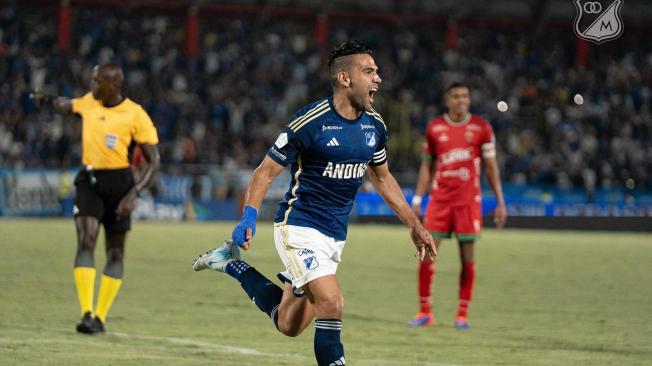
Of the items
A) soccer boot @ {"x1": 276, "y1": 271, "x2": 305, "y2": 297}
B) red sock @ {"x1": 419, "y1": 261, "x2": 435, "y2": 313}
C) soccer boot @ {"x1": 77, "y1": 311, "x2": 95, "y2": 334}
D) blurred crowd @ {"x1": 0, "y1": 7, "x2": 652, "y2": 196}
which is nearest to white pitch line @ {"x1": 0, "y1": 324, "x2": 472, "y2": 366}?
soccer boot @ {"x1": 77, "y1": 311, "x2": 95, "y2": 334}

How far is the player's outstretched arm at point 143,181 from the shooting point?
10195 mm

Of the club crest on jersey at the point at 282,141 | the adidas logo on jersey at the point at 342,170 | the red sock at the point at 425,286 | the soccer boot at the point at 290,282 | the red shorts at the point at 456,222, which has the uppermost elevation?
the club crest on jersey at the point at 282,141

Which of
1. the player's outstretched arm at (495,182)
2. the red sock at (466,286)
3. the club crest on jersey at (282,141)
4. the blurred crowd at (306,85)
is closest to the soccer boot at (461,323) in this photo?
the red sock at (466,286)

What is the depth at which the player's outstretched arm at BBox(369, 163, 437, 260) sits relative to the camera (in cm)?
712

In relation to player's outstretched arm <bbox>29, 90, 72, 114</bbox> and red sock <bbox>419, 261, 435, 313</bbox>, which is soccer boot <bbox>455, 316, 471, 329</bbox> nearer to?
red sock <bbox>419, 261, 435, 313</bbox>

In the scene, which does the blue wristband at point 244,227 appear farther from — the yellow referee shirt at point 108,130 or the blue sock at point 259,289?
the yellow referee shirt at point 108,130

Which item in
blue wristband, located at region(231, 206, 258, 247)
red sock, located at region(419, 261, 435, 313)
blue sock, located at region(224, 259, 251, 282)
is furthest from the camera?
red sock, located at region(419, 261, 435, 313)

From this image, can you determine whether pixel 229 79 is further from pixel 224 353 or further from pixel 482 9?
pixel 224 353

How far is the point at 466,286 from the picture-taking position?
11484 mm

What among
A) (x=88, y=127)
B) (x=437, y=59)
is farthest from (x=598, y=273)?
(x=437, y=59)

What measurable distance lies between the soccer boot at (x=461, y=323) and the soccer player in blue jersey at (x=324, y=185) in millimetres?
4075

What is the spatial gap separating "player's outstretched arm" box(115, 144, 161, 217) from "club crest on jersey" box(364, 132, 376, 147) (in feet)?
12.0

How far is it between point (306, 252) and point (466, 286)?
16.0ft

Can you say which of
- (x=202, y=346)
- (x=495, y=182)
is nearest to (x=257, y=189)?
(x=202, y=346)
